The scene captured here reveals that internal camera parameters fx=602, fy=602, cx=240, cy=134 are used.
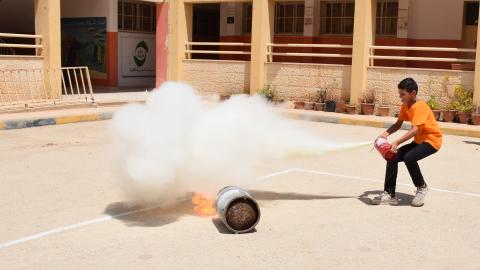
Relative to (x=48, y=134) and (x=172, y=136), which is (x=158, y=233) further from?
(x=48, y=134)

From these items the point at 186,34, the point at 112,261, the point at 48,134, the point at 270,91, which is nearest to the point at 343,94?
the point at 270,91

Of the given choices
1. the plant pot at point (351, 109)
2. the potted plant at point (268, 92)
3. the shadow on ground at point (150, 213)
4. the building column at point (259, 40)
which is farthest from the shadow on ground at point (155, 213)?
the building column at point (259, 40)

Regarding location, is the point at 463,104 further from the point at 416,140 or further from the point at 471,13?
the point at 416,140

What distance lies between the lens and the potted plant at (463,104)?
14.9 metres

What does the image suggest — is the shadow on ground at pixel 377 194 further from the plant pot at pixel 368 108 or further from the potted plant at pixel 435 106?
the plant pot at pixel 368 108

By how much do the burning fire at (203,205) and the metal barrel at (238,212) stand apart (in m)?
0.57

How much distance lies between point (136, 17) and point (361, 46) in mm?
10995

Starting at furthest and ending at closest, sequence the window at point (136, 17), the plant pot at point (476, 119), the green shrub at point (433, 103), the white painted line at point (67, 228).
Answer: the window at point (136, 17)
the green shrub at point (433, 103)
the plant pot at point (476, 119)
the white painted line at point (67, 228)

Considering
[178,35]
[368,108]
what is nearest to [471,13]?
[368,108]

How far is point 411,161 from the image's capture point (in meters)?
6.52

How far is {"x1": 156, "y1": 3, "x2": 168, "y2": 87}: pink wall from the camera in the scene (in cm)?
2112

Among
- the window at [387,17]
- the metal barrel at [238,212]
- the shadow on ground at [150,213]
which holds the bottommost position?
the shadow on ground at [150,213]

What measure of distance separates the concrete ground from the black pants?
0.92 feet

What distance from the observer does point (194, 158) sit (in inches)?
235
